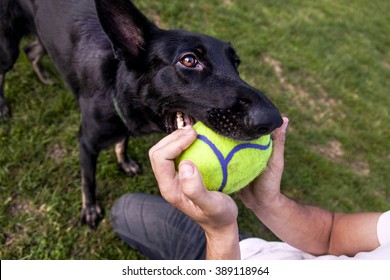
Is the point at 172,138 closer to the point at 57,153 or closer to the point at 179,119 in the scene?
the point at 179,119

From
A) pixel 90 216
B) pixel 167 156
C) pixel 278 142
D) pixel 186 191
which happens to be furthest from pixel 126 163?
pixel 186 191

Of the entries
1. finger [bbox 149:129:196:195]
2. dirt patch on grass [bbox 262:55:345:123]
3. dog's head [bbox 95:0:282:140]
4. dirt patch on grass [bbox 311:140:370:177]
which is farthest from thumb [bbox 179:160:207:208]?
dirt patch on grass [bbox 262:55:345:123]

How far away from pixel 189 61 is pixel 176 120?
1.28 ft

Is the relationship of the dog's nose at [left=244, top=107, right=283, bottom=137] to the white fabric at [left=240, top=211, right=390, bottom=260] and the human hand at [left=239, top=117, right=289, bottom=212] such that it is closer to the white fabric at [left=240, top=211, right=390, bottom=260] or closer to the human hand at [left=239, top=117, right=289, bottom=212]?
the human hand at [left=239, top=117, right=289, bottom=212]

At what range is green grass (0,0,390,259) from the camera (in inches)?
126

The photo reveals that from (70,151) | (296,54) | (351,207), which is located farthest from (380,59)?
(70,151)

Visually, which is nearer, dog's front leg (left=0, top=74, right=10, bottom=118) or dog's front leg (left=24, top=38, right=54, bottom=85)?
dog's front leg (left=0, top=74, right=10, bottom=118)

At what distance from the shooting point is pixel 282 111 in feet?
16.0

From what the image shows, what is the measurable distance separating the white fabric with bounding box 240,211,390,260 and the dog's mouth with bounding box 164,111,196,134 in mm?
941

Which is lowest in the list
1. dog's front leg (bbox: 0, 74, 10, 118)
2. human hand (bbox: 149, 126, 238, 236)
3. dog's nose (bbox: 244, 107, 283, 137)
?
dog's front leg (bbox: 0, 74, 10, 118)

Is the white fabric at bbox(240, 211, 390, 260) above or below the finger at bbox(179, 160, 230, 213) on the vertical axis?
below

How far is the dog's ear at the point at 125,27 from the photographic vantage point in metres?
2.20

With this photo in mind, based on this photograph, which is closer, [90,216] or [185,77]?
[185,77]

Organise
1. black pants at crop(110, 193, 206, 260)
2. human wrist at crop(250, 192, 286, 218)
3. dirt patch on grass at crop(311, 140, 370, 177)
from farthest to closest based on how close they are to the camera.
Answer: dirt patch on grass at crop(311, 140, 370, 177)
black pants at crop(110, 193, 206, 260)
human wrist at crop(250, 192, 286, 218)
